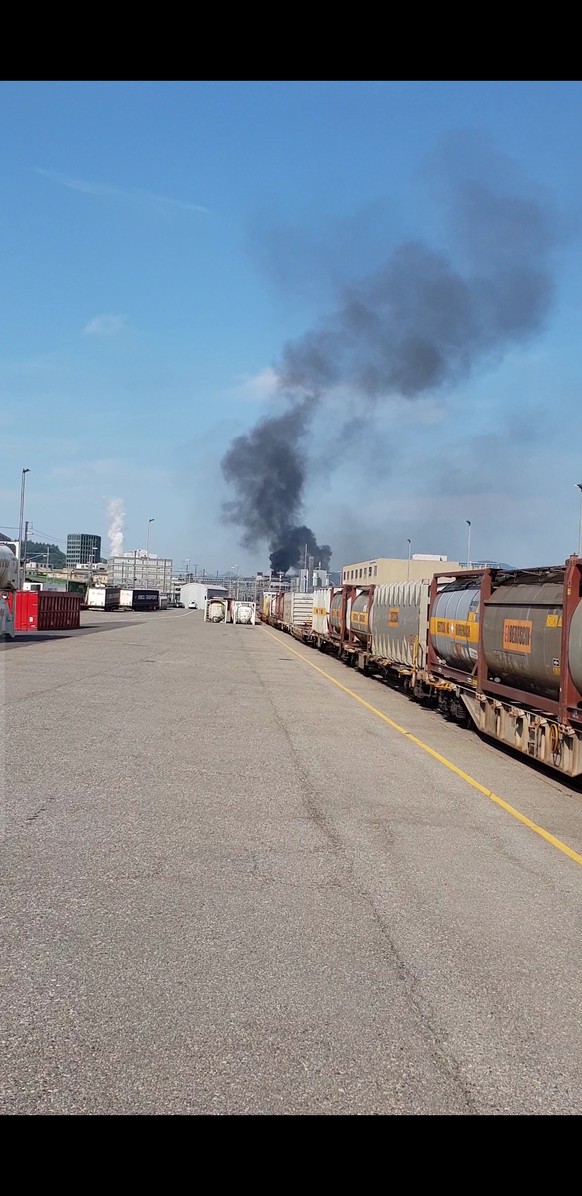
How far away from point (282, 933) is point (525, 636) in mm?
8936

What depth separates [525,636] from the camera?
13.8 meters

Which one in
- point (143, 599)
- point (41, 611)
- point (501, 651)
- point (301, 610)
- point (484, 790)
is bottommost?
Answer: point (484, 790)

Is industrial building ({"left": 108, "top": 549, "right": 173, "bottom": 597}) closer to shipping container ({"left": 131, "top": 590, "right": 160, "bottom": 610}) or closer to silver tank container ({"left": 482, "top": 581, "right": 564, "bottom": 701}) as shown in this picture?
shipping container ({"left": 131, "top": 590, "right": 160, "bottom": 610})

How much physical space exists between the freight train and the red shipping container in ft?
74.5

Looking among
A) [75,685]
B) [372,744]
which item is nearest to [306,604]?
[75,685]

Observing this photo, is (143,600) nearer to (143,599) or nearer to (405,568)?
(143,599)

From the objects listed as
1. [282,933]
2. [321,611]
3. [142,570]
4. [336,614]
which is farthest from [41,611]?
[142,570]

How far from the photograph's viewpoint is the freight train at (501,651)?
12.2 m

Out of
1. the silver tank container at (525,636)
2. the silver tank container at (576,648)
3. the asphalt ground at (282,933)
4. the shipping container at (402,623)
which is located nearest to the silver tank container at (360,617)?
the shipping container at (402,623)

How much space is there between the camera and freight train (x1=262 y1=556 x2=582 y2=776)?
12188 millimetres

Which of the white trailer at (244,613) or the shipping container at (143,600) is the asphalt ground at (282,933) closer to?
the white trailer at (244,613)

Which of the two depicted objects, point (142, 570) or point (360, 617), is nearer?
point (360, 617)
